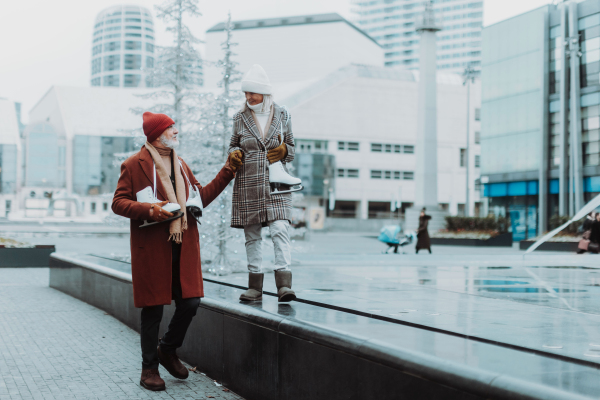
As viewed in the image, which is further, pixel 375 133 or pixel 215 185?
pixel 375 133

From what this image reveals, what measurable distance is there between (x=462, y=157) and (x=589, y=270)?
247ft

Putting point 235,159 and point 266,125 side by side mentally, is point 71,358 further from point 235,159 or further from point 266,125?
point 266,125

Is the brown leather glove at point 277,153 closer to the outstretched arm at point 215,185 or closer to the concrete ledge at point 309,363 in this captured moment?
the outstretched arm at point 215,185

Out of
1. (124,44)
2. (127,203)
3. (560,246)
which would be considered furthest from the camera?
(124,44)

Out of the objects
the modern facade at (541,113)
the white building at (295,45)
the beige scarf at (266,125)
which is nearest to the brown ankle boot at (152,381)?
the beige scarf at (266,125)

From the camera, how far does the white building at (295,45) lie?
13038 cm

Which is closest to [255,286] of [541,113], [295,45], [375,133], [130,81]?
[541,113]

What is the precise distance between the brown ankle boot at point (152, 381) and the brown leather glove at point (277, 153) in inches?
70.3

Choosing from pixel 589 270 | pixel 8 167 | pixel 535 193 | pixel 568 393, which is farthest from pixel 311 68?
pixel 568 393

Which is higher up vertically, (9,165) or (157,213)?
(9,165)

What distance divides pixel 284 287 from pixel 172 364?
1.02 metres

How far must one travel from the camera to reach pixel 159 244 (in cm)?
452

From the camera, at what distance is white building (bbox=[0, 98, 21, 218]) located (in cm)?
8294

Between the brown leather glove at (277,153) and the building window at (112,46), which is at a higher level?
the building window at (112,46)
